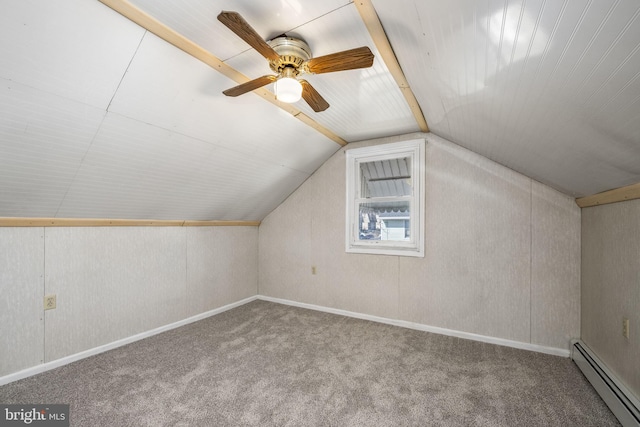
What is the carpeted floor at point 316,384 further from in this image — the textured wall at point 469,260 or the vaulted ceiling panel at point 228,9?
the vaulted ceiling panel at point 228,9

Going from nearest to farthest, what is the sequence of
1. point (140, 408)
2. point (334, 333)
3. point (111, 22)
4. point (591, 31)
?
point (591, 31), point (111, 22), point (140, 408), point (334, 333)

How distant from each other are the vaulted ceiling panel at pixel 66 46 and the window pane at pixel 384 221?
273cm

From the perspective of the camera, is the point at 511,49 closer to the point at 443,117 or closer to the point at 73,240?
the point at 443,117

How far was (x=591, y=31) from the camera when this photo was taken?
80cm

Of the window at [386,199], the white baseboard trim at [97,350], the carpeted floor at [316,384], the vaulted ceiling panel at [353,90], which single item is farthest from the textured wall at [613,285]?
the white baseboard trim at [97,350]

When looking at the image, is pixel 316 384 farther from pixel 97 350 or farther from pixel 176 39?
pixel 176 39

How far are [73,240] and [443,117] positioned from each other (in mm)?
3226

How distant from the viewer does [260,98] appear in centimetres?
220

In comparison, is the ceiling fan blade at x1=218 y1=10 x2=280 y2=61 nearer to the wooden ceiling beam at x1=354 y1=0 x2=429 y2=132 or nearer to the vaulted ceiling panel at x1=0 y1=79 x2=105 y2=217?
the wooden ceiling beam at x1=354 y1=0 x2=429 y2=132

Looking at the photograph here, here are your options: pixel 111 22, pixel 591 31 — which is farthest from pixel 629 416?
pixel 111 22

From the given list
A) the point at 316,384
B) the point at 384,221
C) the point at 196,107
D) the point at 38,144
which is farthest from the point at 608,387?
the point at 38,144

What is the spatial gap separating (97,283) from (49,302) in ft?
1.10

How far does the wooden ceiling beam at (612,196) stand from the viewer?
1.74m

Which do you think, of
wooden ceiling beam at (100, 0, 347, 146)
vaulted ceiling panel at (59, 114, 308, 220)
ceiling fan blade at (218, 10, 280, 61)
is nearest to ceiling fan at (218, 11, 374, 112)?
ceiling fan blade at (218, 10, 280, 61)
